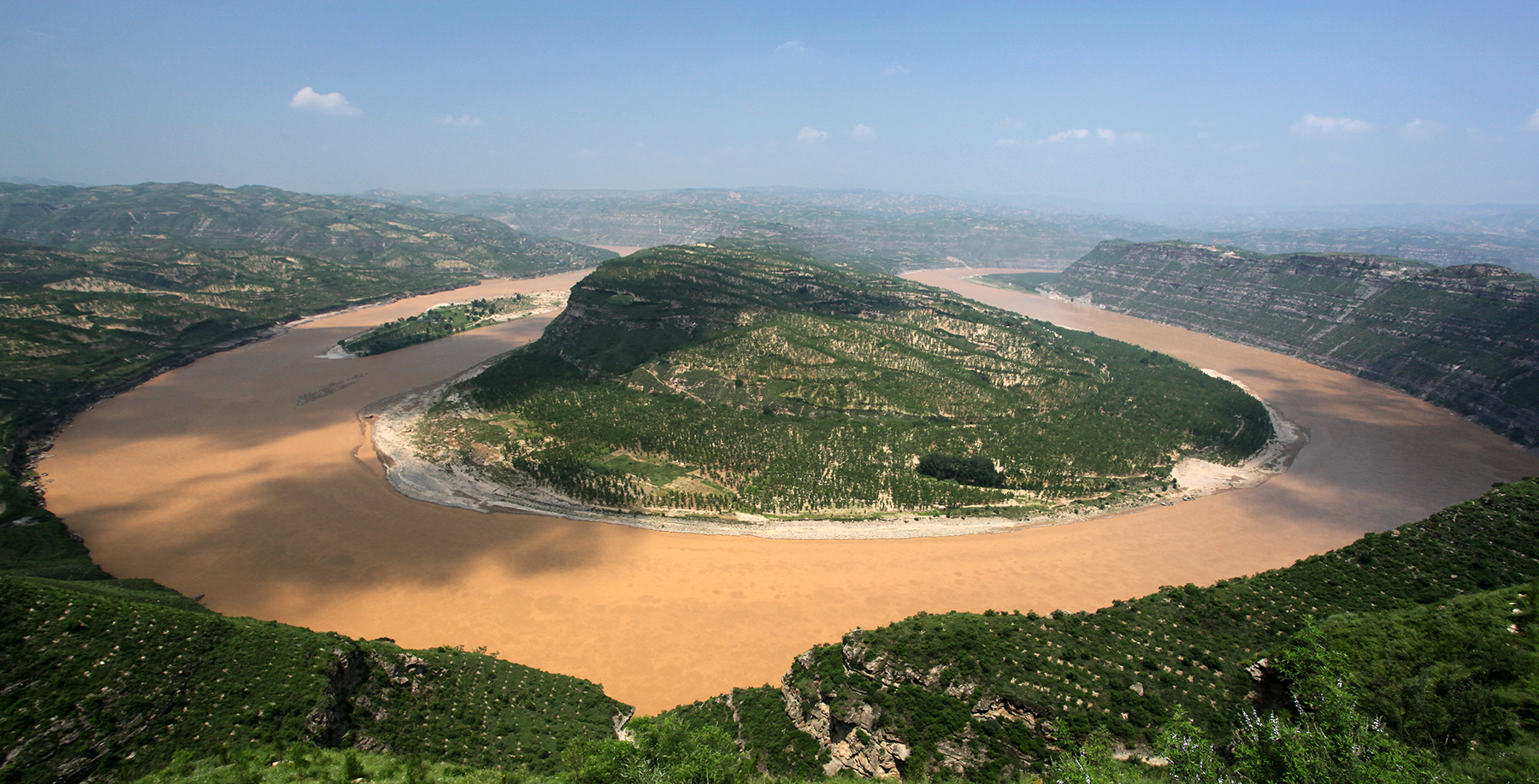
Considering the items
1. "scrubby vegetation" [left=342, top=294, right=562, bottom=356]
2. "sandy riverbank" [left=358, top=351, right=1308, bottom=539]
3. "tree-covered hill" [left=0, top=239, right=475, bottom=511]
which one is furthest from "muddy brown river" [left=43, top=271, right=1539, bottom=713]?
"scrubby vegetation" [left=342, top=294, right=562, bottom=356]

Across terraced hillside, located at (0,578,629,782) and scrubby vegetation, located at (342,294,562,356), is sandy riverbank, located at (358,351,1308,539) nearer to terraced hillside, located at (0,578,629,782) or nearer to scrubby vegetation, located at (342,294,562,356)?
terraced hillside, located at (0,578,629,782)

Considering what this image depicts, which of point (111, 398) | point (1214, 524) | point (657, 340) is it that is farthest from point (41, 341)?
point (1214, 524)

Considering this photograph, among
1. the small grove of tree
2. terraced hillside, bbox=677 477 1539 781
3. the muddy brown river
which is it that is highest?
terraced hillside, bbox=677 477 1539 781

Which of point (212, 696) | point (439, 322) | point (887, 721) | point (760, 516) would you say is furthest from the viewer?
point (439, 322)

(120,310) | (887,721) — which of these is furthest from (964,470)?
(120,310)

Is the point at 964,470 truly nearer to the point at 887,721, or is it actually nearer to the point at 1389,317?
A: the point at 887,721
